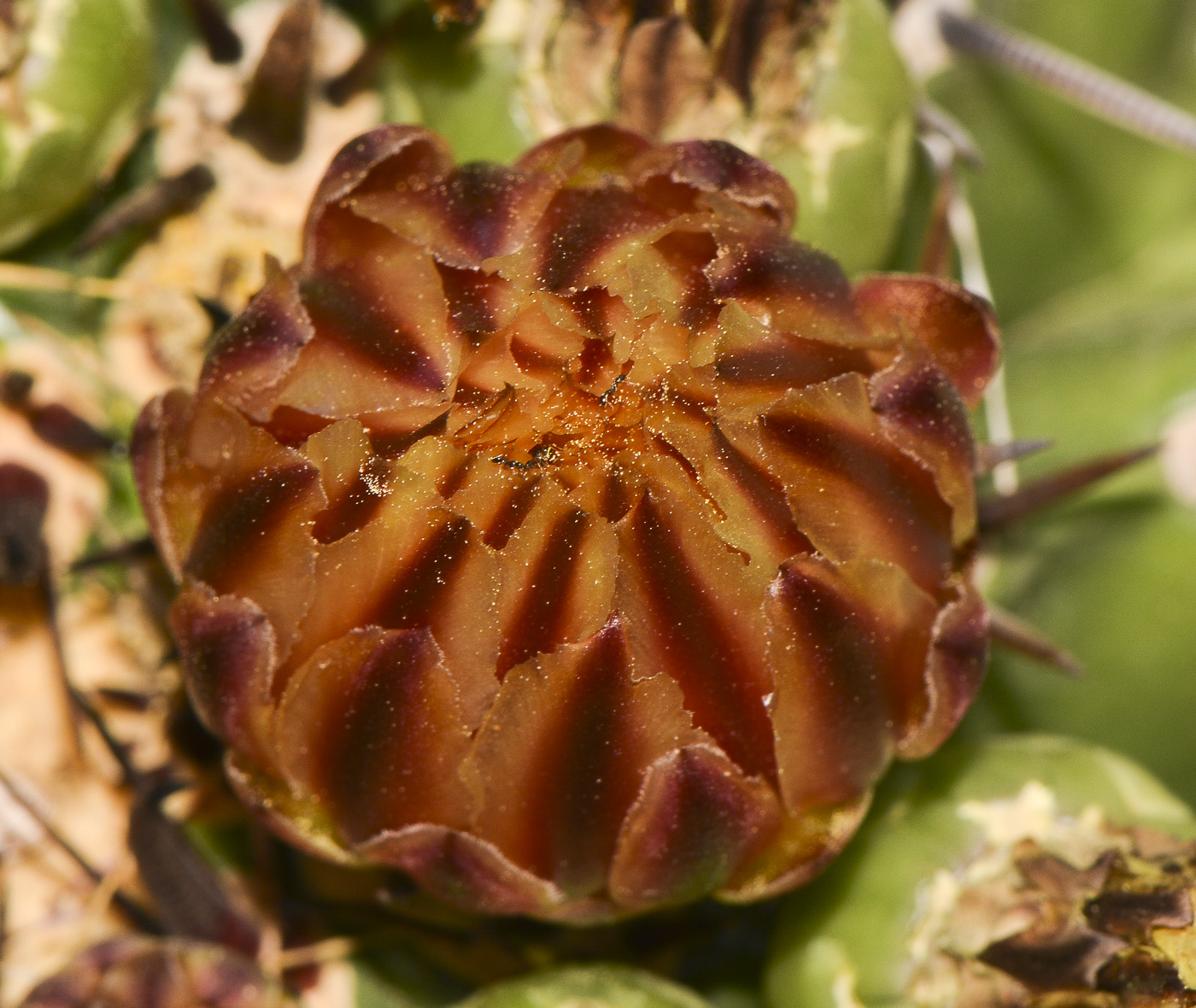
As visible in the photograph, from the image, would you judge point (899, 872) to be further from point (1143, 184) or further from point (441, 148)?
point (1143, 184)

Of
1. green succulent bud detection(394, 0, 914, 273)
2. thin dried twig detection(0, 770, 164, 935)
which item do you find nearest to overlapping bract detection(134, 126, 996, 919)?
green succulent bud detection(394, 0, 914, 273)

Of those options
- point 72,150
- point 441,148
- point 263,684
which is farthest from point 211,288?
point 263,684

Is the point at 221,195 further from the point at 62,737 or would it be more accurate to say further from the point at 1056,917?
the point at 1056,917

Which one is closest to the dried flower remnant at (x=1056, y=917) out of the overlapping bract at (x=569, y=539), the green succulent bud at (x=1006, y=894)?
the green succulent bud at (x=1006, y=894)

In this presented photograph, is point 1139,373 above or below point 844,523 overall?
below

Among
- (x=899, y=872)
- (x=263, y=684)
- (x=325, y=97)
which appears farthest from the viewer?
(x=325, y=97)

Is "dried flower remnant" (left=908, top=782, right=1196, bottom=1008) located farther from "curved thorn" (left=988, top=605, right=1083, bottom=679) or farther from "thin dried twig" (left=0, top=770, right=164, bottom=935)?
"thin dried twig" (left=0, top=770, right=164, bottom=935)
